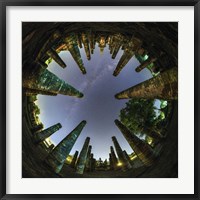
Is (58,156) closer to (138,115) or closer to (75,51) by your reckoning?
(138,115)

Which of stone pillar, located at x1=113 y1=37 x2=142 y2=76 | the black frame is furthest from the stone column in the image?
the black frame

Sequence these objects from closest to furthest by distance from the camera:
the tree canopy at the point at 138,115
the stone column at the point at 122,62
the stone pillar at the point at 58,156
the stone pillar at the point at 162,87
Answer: the stone pillar at the point at 162,87 < the stone pillar at the point at 58,156 < the tree canopy at the point at 138,115 < the stone column at the point at 122,62

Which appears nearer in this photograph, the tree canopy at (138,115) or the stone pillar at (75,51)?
the stone pillar at (75,51)

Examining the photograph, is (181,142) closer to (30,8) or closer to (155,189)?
(155,189)

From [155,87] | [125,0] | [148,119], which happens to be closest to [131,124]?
[148,119]

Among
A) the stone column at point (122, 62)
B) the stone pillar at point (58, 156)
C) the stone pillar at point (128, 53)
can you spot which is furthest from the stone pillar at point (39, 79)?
the stone column at point (122, 62)

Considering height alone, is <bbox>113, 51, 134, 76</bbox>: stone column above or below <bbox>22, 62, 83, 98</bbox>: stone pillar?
above

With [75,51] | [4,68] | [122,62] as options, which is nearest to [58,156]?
[4,68]

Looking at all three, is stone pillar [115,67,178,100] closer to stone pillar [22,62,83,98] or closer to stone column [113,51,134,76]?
stone pillar [22,62,83,98]

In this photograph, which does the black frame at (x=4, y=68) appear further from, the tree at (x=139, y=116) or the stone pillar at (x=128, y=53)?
the tree at (x=139, y=116)

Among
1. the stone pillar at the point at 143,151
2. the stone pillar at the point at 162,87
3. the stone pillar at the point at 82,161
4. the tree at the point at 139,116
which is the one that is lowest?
the stone pillar at the point at 82,161

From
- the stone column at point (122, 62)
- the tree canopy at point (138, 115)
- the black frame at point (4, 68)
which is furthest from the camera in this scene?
the stone column at point (122, 62)
